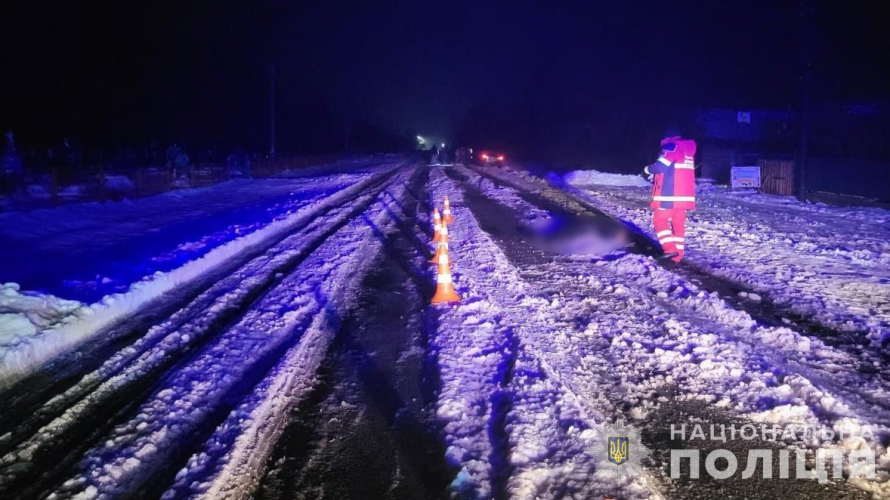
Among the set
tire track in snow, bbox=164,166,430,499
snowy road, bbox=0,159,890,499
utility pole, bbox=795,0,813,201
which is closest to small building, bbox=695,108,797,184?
utility pole, bbox=795,0,813,201

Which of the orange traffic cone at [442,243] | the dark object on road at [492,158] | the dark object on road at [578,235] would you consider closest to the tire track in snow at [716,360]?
the orange traffic cone at [442,243]

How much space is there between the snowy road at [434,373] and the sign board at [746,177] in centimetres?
1735

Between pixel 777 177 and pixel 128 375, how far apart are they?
27148 mm

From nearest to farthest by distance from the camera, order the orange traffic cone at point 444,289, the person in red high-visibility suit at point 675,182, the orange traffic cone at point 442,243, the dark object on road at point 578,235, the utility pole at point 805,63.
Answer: the orange traffic cone at point 444,289 < the orange traffic cone at point 442,243 < the person in red high-visibility suit at point 675,182 < the dark object on road at point 578,235 < the utility pole at point 805,63

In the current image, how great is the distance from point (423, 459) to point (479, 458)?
1.25ft

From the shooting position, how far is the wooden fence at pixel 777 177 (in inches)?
989

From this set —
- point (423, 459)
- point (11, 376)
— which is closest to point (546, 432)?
point (423, 459)

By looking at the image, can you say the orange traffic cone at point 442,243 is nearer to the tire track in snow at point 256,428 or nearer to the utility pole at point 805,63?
the tire track in snow at point 256,428

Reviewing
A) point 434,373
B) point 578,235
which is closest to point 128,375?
point 434,373

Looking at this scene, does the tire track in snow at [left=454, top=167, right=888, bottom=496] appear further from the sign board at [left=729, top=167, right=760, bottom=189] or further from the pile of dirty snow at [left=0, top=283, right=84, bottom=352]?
the sign board at [left=729, top=167, right=760, bottom=189]

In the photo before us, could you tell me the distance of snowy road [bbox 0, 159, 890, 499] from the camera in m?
3.87

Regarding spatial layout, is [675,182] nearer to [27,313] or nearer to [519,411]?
[519,411]

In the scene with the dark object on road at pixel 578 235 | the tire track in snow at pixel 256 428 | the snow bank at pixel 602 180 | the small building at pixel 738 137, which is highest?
the small building at pixel 738 137

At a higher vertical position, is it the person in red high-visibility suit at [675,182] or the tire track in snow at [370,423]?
the person in red high-visibility suit at [675,182]
